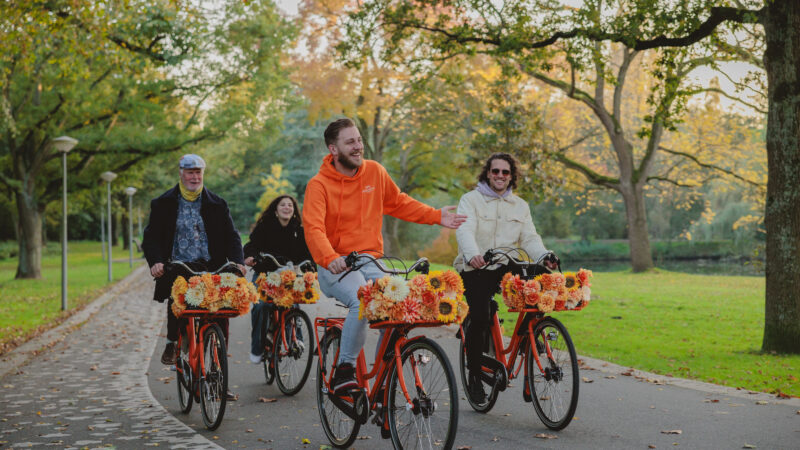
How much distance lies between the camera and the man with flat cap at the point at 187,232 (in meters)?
6.71

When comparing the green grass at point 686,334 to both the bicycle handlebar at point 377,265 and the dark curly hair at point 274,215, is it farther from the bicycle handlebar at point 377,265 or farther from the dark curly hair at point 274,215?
the bicycle handlebar at point 377,265

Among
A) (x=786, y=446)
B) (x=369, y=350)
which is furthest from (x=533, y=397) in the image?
(x=369, y=350)

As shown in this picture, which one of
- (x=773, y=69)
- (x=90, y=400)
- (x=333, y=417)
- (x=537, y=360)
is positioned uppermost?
(x=773, y=69)

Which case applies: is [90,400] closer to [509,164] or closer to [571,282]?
[509,164]

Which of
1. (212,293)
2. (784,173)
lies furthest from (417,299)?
(784,173)

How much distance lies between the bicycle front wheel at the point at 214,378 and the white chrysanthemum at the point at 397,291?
1997 mm

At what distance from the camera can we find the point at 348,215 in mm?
5215

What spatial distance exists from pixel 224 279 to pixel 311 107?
25.5 m

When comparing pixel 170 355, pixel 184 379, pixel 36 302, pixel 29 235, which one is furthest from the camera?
pixel 29 235

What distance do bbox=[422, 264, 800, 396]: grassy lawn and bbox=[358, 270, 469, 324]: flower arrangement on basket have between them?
13.9 ft

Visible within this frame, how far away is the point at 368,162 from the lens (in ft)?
17.4

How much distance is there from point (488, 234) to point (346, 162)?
1.71 metres

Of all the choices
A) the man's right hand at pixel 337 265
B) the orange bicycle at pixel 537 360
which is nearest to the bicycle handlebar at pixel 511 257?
the orange bicycle at pixel 537 360

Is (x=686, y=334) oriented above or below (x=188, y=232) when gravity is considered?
below
